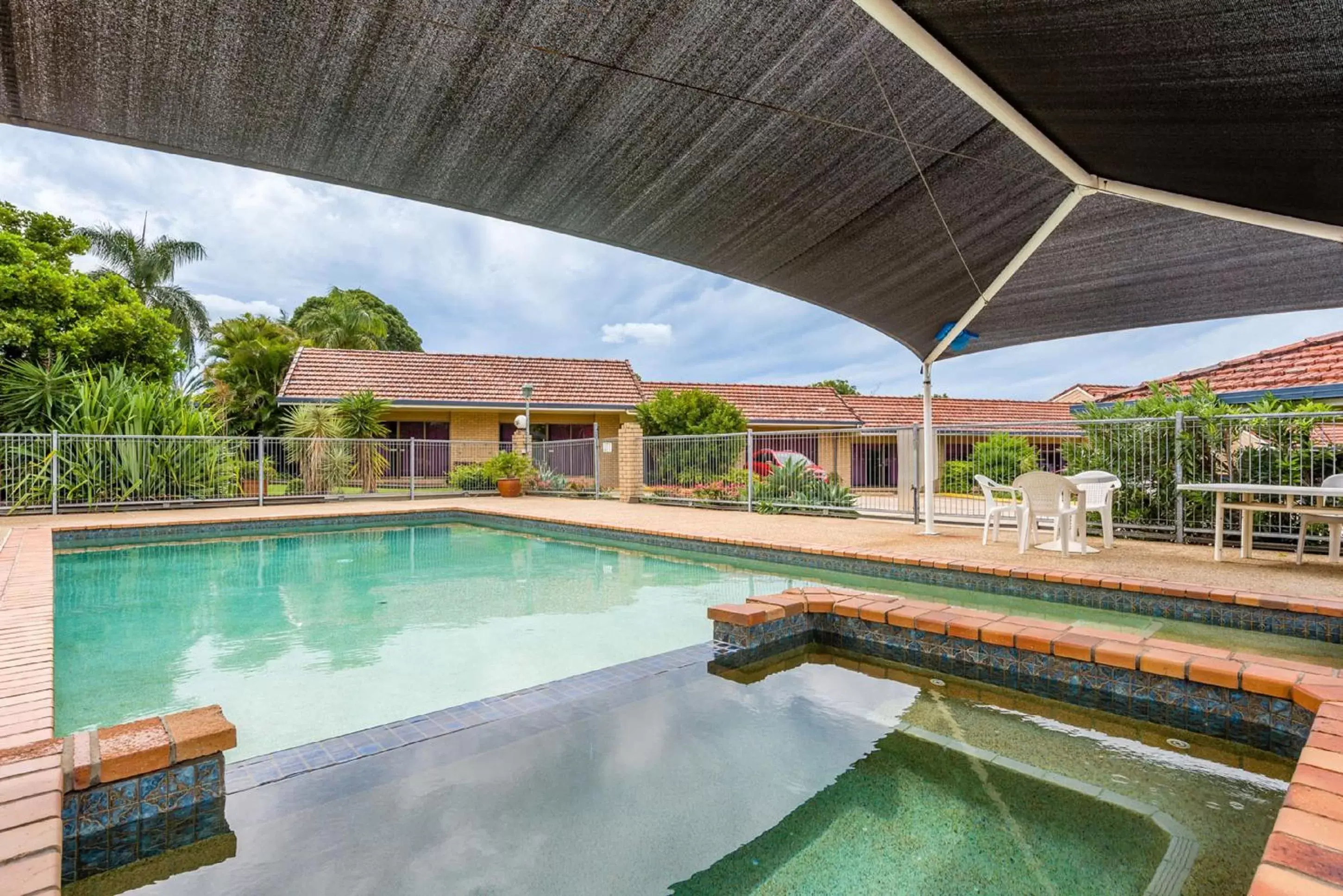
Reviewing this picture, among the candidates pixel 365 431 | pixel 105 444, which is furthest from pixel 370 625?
pixel 365 431

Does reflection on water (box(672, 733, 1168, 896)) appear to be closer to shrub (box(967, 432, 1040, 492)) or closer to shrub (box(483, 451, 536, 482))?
shrub (box(967, 432, 1040, 492))

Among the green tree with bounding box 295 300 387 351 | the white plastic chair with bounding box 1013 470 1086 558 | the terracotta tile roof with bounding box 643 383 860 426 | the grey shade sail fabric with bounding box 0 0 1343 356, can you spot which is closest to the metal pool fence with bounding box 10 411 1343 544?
the white plastic chair with bounding box 1013 470 1086 558

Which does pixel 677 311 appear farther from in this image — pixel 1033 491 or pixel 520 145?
pixel 520 145

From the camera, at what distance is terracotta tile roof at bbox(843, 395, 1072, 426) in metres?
25.0

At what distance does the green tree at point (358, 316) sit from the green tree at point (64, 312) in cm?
908

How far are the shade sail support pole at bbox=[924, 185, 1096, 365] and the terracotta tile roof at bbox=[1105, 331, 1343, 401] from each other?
4.88m

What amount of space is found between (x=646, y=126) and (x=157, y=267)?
96.4ft

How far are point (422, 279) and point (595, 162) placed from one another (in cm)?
4471

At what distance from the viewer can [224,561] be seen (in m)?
8.14

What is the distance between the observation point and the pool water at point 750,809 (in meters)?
1.76

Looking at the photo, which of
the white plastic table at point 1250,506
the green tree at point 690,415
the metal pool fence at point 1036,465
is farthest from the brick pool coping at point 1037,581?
the green tree at point 690,415

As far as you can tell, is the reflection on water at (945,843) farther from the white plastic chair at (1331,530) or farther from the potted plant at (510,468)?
the potted plant at (510,468)

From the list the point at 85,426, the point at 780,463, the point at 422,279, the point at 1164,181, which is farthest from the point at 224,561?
the point at 422,279

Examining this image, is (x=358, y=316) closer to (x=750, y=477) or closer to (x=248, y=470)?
(x=248, y=470)
